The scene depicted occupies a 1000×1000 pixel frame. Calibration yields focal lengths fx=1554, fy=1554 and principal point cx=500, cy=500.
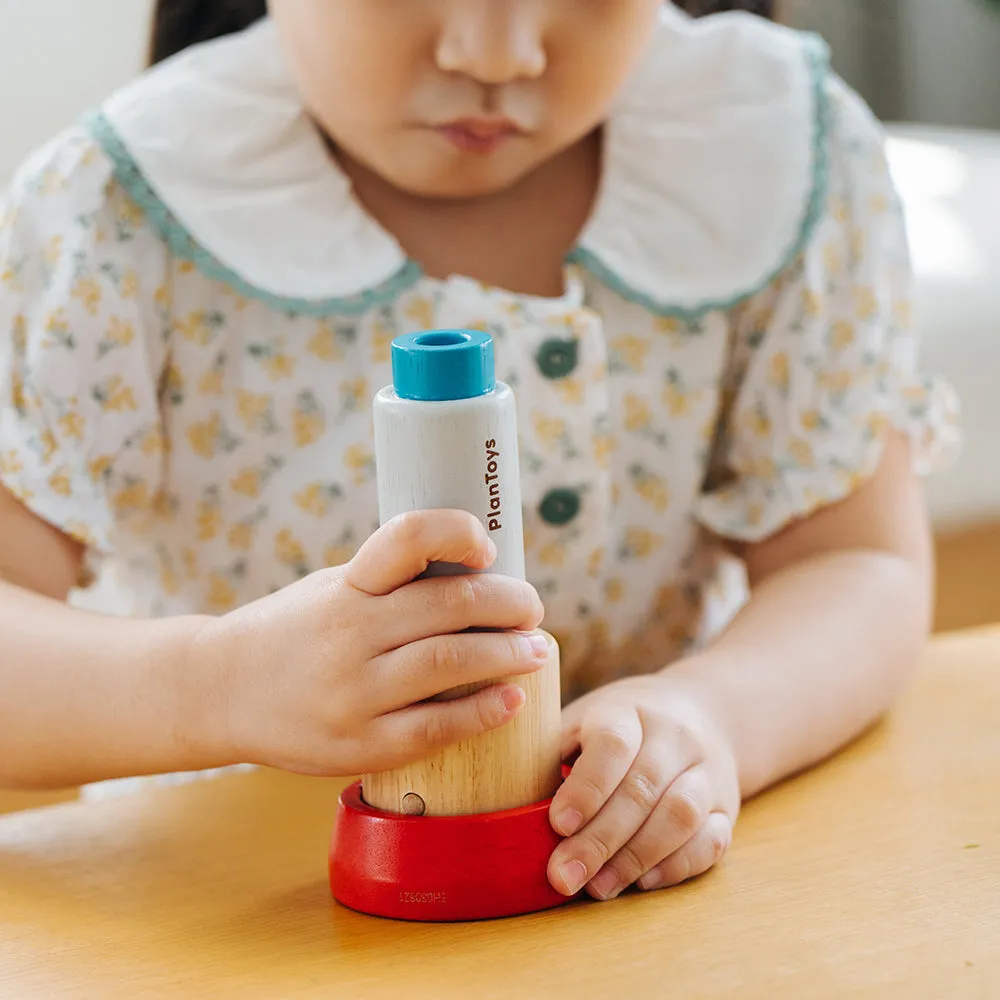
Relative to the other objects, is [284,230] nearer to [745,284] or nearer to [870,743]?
[745,284]

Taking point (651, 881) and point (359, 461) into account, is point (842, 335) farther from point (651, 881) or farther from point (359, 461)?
point (651, 881)

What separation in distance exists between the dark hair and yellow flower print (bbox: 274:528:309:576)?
1.14 ft

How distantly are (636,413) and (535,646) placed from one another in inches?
15.0

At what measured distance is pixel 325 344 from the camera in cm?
87

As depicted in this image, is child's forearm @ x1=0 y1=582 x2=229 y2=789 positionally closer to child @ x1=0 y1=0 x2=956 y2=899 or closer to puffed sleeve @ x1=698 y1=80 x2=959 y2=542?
child @ x1=0 y1=0 x2=956 y2=899

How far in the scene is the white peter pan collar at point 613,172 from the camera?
836 millimetres

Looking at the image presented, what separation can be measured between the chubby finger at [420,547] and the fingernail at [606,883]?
135mm

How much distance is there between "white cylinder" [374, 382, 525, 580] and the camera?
521 millimetres

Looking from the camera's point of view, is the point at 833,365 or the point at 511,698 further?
the point at 833,365

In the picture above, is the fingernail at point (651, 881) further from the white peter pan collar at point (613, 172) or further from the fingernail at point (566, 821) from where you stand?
the white peter pan collar at point (613, 172)

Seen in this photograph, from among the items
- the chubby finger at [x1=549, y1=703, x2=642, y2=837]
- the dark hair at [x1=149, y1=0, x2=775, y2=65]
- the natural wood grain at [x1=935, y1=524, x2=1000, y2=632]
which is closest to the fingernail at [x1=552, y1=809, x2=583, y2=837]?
the chubby finger at [x1=549, y1=703, x2=642, y2=837]

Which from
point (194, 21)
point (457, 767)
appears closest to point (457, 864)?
point (457, 767)

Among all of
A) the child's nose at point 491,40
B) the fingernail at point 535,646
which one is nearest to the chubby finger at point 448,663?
the fingernail at point 535,646

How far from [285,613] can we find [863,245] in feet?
1.53
